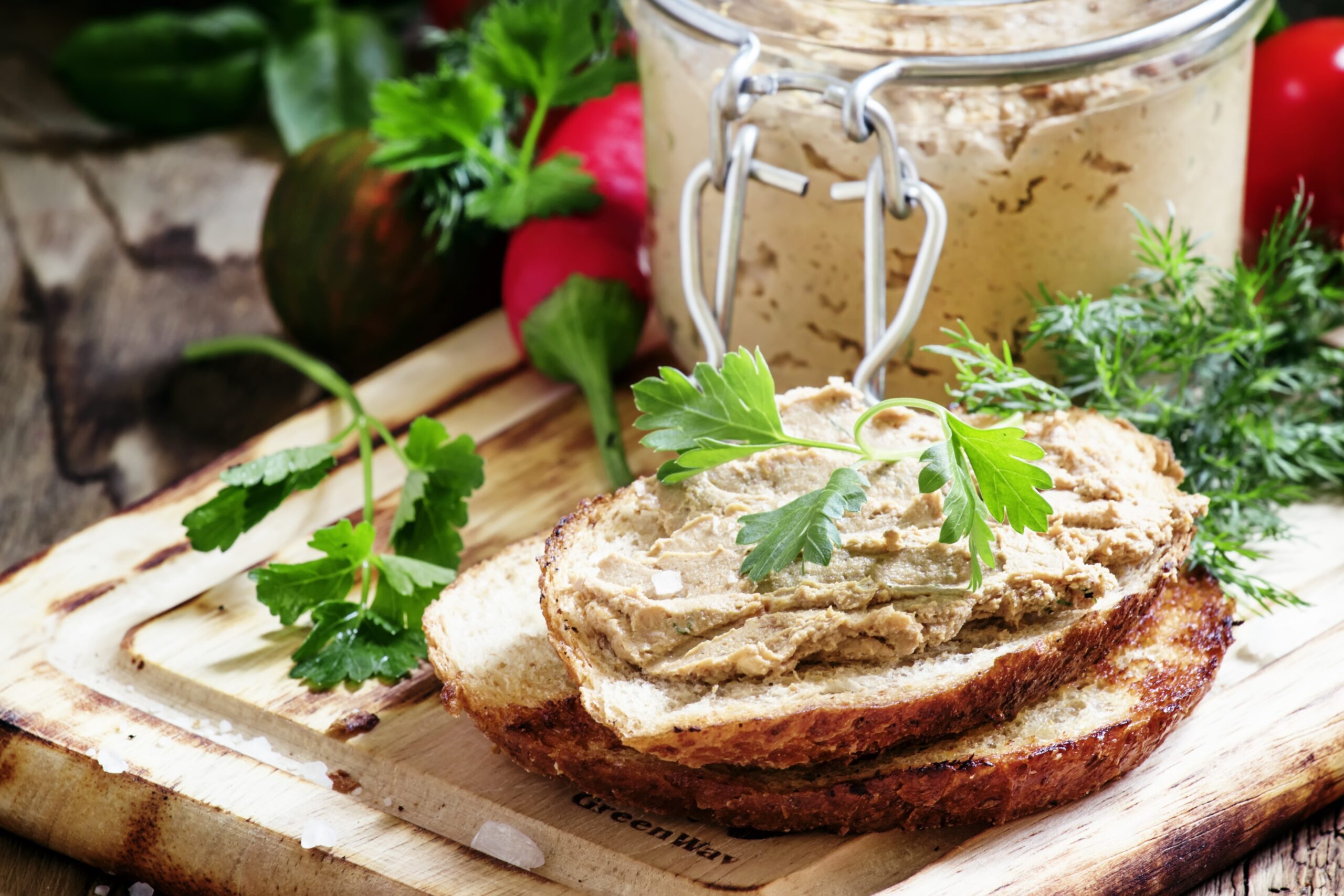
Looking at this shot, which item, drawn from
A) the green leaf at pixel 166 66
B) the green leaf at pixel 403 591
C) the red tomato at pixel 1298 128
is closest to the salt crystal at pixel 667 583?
the green leaf at pixel 403 591

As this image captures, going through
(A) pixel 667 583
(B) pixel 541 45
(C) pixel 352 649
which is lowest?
(C) pixel 352 649

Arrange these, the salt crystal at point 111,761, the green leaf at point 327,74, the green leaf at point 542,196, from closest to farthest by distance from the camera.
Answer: the salt crystal at point 111,761
the green leaf at point 542,196
the green leaf at point 327,74

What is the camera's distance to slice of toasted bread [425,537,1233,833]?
1.84 meters

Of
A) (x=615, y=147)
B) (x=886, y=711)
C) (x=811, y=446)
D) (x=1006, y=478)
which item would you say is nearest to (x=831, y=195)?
(x=811, y=446)

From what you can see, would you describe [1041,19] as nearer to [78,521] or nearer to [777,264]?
[777,264]

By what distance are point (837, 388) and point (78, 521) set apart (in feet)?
5.27

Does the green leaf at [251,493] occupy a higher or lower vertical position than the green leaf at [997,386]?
lower

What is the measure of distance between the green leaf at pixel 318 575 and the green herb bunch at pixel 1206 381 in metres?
0.93

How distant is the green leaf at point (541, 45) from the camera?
3.04 metres

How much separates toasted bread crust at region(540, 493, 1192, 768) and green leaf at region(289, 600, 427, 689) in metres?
0.34

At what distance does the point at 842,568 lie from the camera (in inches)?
73.2

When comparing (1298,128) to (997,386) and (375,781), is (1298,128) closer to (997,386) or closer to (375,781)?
(997,386)

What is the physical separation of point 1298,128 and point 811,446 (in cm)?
173

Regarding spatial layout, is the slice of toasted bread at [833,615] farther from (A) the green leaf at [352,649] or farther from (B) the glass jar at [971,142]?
(B) the glass jar at [971,142]
